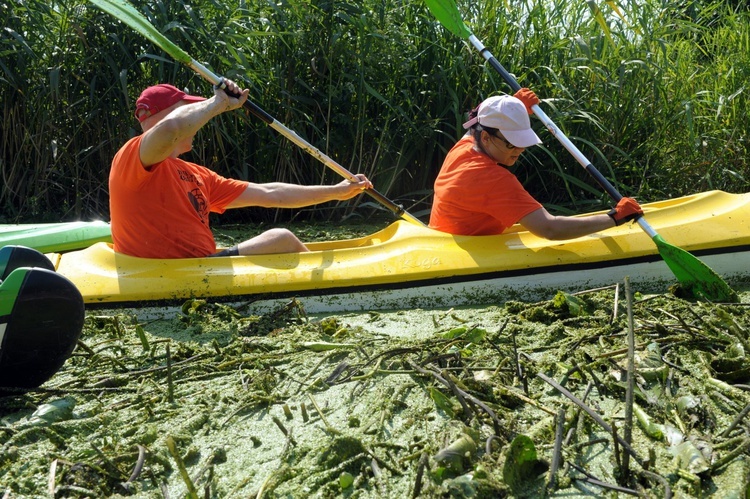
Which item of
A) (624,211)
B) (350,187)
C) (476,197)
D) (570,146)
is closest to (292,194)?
(350,187)

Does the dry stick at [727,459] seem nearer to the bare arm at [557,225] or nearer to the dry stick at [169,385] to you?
the dry stick at [169,385]

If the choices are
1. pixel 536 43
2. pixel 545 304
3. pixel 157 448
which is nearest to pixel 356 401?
pixel 157 448

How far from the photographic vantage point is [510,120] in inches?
150

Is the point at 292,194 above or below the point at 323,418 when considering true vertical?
above

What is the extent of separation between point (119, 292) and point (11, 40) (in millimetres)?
2319

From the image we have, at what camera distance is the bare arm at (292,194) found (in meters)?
4.17

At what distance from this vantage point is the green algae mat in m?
1.98

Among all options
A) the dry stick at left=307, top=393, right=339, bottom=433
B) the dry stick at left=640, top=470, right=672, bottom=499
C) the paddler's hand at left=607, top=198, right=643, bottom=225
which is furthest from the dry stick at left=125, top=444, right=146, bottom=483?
the paddler's hand at left=607, top=198, right=643, bottom=225

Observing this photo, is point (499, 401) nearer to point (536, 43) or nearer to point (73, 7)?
point (536, 43)

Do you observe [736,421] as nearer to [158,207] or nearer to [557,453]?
[557,453]

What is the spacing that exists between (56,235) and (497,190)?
2406 mm

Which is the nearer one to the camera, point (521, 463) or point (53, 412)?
point (521, 463)

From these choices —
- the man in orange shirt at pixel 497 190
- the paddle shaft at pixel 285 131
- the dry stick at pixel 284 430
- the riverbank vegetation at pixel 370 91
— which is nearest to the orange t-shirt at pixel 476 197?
the man in orange shirt at pixel 497 190

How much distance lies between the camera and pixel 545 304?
3346 mm
